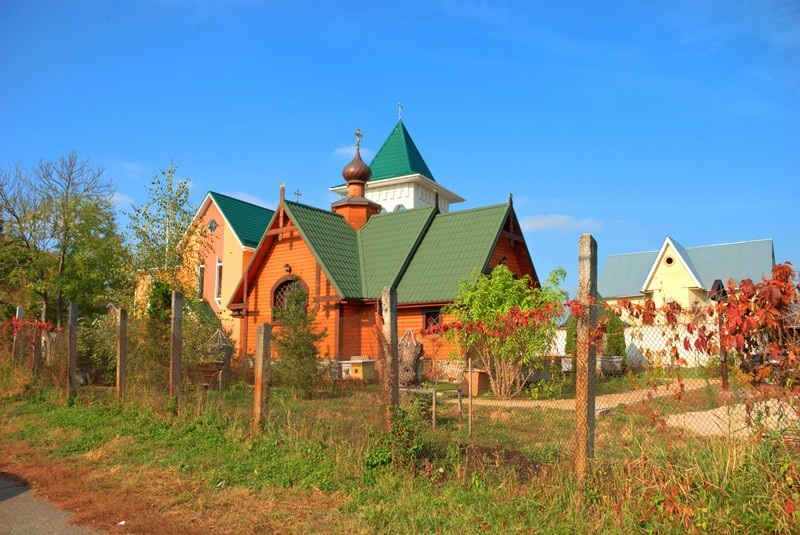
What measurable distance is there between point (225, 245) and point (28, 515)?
25782 millimetres

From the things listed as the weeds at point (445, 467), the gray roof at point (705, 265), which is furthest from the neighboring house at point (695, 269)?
the weeds at point (445, 467)

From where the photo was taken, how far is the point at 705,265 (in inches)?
1501

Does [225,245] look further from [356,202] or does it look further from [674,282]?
[674,282]

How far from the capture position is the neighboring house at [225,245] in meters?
30.6

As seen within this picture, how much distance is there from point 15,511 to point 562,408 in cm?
949

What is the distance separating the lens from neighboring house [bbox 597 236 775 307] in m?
36.2

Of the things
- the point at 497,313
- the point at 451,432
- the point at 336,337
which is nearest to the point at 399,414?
the point at 451,432

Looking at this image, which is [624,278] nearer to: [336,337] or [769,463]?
[336,337]

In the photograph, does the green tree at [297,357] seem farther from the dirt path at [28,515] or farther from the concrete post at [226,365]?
the dirt path at [28,515]

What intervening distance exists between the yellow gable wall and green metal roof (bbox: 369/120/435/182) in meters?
14.6

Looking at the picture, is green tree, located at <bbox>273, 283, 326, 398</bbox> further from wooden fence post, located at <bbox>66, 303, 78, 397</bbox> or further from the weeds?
wooden fence post, located at <bbox>66, 303, 78, 397</bbox>

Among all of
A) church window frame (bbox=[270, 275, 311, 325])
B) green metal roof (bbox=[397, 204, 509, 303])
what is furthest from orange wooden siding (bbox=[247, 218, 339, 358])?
green metal roof (bbox=[397, 204, 509, 303])

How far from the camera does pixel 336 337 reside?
66.8 ft

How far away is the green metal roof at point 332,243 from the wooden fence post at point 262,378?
11.6 meters
